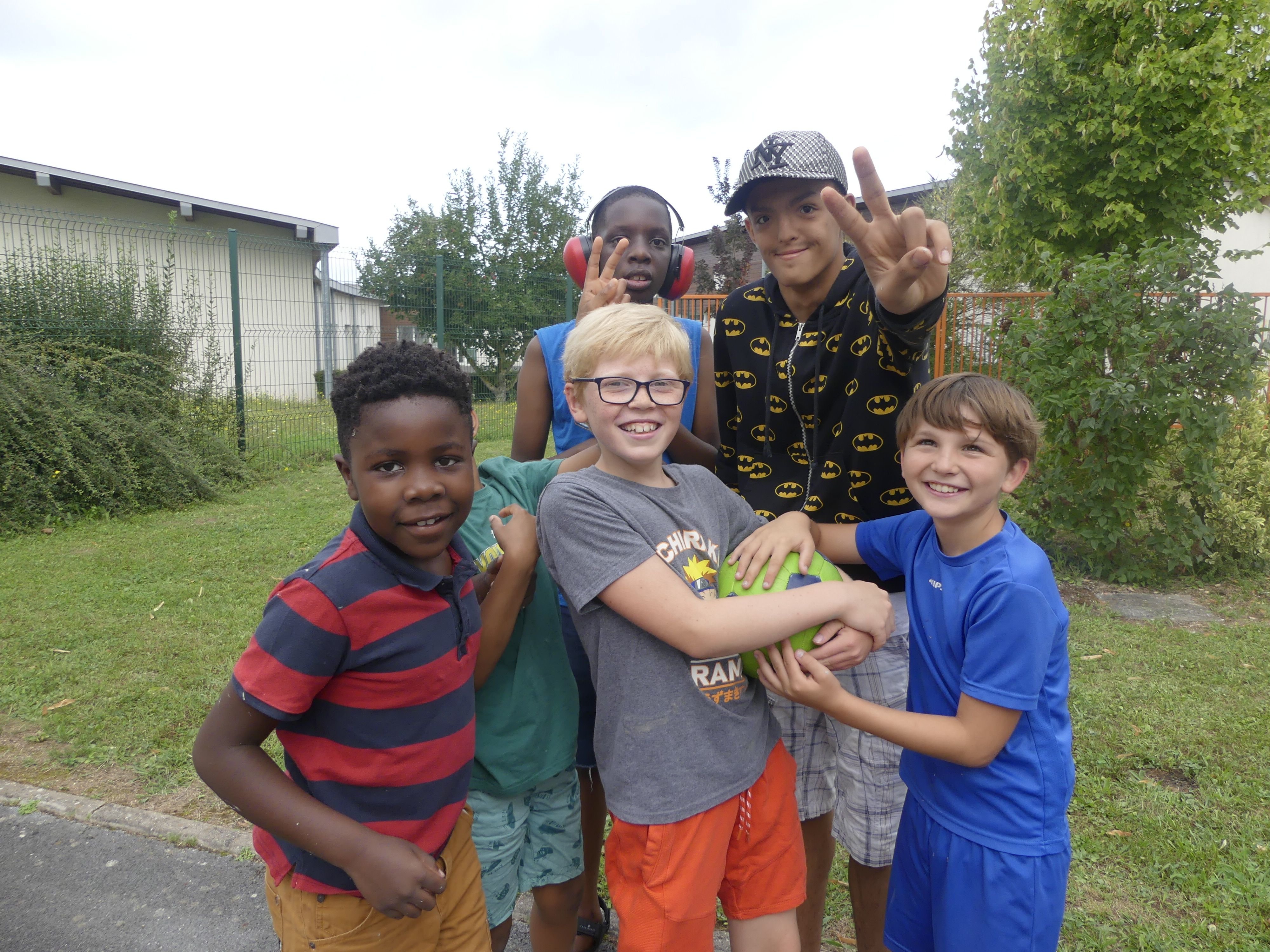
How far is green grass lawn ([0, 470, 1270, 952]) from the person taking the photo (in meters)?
2.85

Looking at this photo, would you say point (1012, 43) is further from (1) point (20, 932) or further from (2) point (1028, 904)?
(1) point (20, 932)

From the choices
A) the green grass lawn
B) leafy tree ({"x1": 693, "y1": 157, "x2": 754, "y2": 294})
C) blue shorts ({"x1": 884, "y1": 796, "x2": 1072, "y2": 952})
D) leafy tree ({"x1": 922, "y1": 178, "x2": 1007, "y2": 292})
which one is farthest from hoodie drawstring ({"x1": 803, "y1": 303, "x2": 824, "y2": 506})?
leafy tree ({"x1": 693, "y1": 157, "x2": 754, "y2": 294})

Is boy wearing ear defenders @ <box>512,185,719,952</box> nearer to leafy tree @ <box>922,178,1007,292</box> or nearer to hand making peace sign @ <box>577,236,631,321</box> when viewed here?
hand making peace sign @ <box>577,236,631,321</box>

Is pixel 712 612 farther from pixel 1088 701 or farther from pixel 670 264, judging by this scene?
pixel 1088 701

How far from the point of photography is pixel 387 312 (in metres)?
13.6

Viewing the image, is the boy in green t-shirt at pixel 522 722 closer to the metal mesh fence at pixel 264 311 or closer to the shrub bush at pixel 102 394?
the metal mesh fence at pixel 264 311

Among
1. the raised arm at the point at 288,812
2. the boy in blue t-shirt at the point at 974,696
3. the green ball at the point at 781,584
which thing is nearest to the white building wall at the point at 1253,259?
the boy in blue t-shirt at the point at 974,696

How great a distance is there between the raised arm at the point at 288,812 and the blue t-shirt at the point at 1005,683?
48.5 inches

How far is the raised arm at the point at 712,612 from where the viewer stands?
67.2 inches

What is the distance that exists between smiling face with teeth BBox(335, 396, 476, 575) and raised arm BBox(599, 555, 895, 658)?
1.31 feet

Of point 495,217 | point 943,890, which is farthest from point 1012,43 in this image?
point 495,217

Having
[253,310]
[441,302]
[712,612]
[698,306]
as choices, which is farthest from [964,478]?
[698,306]

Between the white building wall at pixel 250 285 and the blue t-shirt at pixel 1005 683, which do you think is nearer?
the blue t-shirt at pixel 1005 683

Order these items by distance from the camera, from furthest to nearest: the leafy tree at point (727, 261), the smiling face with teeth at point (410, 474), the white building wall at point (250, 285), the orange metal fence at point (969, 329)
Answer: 1. the leafy tree at point (727, 261)
2. the orange metal fence at point (969, 329)
3. the white building wall at point (250, 285)
4. the smiling face with teeth at point (410, 474)
